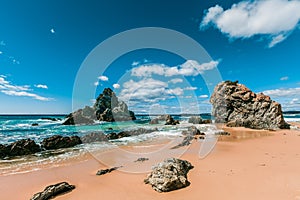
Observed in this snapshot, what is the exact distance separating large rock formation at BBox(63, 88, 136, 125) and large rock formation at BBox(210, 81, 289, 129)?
34.9 meters

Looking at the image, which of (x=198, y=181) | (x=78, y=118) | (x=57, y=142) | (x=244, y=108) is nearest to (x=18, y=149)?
(x=57, y=142)

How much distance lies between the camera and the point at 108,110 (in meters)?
57.5

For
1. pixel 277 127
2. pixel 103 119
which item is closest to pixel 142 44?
pixel 277 127

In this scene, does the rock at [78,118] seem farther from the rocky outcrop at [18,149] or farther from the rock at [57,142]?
the rocky outcrop at [18,149]

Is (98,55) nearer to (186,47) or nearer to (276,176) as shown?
(186,47)

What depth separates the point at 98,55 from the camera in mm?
17344

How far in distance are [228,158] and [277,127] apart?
20643 millimetres

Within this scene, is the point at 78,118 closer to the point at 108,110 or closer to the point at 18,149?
the point at 108,110

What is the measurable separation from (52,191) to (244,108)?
3069cm

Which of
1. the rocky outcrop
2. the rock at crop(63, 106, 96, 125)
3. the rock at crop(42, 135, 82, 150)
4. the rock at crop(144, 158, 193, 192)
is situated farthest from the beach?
the rock at crop(63, 106, 96, 125)

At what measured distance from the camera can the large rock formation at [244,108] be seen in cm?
2444

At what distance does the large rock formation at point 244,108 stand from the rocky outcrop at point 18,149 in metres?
27.3

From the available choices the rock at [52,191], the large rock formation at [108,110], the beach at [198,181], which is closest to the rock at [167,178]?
the beach at [198,181]

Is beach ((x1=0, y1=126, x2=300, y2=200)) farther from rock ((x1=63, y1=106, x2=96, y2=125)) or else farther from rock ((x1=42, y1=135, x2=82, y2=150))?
rock ((x1=63, y1=106, x2=96, y2=125))
